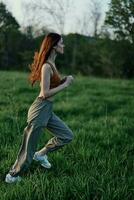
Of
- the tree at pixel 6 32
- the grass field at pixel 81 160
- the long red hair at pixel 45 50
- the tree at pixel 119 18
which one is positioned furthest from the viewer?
the tree at pixel 6 32

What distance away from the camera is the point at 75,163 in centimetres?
622

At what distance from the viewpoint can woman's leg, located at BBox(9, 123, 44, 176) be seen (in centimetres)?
549

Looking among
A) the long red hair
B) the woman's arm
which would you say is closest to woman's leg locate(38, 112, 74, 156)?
the woman's arm

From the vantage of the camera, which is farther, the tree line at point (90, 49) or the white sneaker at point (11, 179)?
the tree line at point (90, 49)

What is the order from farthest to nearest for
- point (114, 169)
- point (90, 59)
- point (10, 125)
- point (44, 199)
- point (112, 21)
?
point (90, 59) < point (112, 21) < point (10, 125) < point (114, 169) < point (44, 199)

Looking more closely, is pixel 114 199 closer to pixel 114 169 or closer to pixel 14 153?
pixel 114 169

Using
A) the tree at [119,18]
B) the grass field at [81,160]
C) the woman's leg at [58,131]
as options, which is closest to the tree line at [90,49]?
the tree at [119,18]

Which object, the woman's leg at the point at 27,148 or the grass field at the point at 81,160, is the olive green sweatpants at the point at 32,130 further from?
the grass field at the point at 81,160

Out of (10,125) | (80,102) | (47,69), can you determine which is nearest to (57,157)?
(47,69)

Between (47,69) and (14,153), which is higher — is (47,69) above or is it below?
above

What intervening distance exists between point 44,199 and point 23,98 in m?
8.25

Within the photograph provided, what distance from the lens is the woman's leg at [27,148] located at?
5492 millimetres

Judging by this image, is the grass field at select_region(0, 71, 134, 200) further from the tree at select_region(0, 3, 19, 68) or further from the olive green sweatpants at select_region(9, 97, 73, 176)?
the tree at select_region(0, 3, 19, 68)

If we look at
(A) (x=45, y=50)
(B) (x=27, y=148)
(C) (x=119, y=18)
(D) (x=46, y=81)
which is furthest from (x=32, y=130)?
(C) (x=119, y=18)
